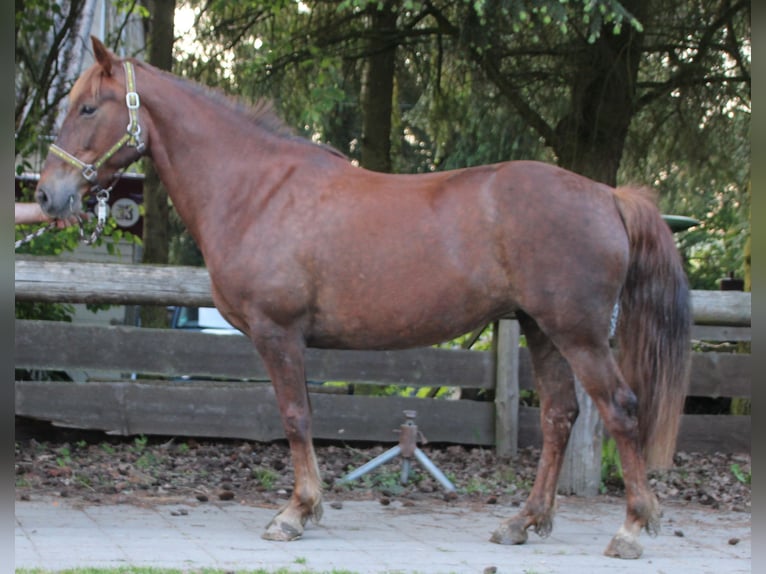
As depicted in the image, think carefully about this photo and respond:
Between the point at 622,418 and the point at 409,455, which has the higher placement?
the point at 622,418

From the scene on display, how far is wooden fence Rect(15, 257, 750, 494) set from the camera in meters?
6.66

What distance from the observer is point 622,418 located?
191 inches

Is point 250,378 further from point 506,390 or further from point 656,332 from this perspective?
point 656,332

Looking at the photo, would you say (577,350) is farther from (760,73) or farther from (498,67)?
(498,67)

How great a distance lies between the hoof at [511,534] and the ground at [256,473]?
1209 mm

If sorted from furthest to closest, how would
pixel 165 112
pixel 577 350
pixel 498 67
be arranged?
pixel 498 67 < pixel 165 112 < pixel 577 350

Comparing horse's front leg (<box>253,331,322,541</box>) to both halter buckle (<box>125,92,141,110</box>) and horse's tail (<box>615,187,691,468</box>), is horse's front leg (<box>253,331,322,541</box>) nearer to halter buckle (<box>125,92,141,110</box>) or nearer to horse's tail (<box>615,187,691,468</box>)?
halter buckle (<box>125,92,141,110</box>)

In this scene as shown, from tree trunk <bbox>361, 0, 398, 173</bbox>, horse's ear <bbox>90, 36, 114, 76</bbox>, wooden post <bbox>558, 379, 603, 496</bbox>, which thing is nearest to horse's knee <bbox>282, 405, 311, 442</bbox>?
horse's ear <bbox>90, 36, 114, 76</bbox>

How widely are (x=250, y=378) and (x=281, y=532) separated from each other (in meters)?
2.33

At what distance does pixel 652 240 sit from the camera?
5.01 m

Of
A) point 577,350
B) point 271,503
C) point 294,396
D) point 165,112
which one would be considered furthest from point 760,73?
point 271,503

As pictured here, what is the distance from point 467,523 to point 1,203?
412cm

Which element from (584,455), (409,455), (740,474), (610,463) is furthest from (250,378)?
(740,474)

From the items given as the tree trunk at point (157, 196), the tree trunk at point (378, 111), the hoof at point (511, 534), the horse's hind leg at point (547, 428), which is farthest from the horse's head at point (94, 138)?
the tree trunk at point (378, 111)
